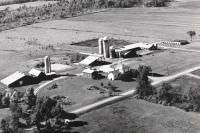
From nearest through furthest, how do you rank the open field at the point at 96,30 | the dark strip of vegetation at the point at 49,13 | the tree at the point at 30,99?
the tree at the point at 30,99
the open field at the point at 96,30
the dark strip of vegetation at the point at 49,13

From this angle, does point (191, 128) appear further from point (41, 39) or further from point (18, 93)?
point (41, 39)

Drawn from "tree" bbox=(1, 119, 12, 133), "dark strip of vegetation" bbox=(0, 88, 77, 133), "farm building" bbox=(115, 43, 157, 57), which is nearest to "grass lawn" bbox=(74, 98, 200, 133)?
"dark strip of vegetation" bbox=(0, 88, 77, 133)

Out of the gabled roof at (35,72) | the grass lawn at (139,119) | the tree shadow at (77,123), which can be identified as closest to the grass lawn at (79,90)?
the grass lawn at (139,119)

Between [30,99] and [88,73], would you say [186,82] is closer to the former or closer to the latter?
Result: [88,73]

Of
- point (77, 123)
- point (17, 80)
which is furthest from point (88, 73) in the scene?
point (77, 123)

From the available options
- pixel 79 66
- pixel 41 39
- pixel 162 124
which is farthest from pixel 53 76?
pixel 41 39

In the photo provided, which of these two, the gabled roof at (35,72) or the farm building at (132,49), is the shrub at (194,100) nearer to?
the gabled roof at (35,72)
